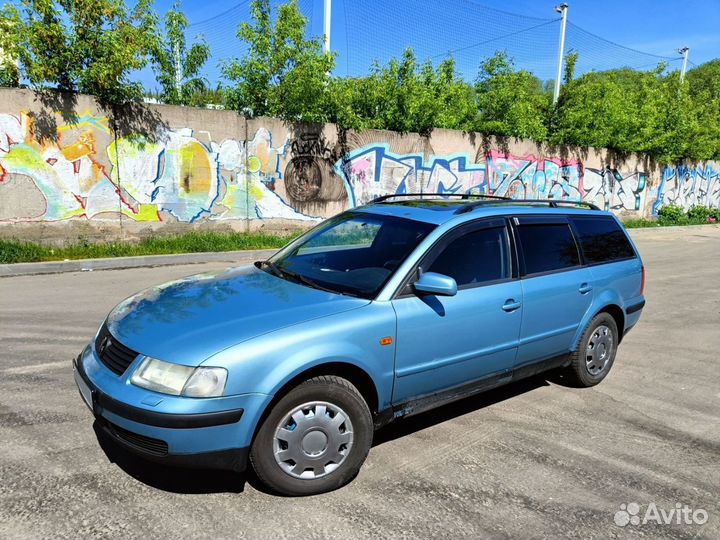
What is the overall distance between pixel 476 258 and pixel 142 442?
95.6 inches

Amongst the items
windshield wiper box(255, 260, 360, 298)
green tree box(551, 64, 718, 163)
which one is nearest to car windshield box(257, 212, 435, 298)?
windshield wiper box(255, 260, 360, 298)

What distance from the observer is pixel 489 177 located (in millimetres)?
16938

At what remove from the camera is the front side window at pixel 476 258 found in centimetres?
362

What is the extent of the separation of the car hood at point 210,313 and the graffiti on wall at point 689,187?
24.8 meters

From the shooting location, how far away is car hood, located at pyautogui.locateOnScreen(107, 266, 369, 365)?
2.74m

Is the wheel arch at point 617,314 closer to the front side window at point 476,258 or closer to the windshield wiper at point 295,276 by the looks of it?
the front side window at point 476,258

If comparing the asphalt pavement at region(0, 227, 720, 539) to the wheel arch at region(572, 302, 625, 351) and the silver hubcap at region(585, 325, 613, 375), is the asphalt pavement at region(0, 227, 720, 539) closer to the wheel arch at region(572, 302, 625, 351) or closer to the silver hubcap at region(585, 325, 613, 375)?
the silver hubcap at region(585, 325, 613, 375)

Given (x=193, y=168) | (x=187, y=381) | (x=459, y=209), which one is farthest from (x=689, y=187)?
(x=187, y=381)

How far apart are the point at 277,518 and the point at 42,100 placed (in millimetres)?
9735

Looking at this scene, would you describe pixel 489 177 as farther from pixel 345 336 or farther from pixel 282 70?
pixel 345 336

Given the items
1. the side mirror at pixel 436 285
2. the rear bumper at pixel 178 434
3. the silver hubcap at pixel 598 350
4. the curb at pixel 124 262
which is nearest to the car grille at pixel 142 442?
the rear bumper at pixel 178 434

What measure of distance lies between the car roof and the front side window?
0.15m

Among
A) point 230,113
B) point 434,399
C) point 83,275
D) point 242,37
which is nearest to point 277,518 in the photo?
point 434,399

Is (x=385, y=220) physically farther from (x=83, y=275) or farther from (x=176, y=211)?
(x=176, y=211)
